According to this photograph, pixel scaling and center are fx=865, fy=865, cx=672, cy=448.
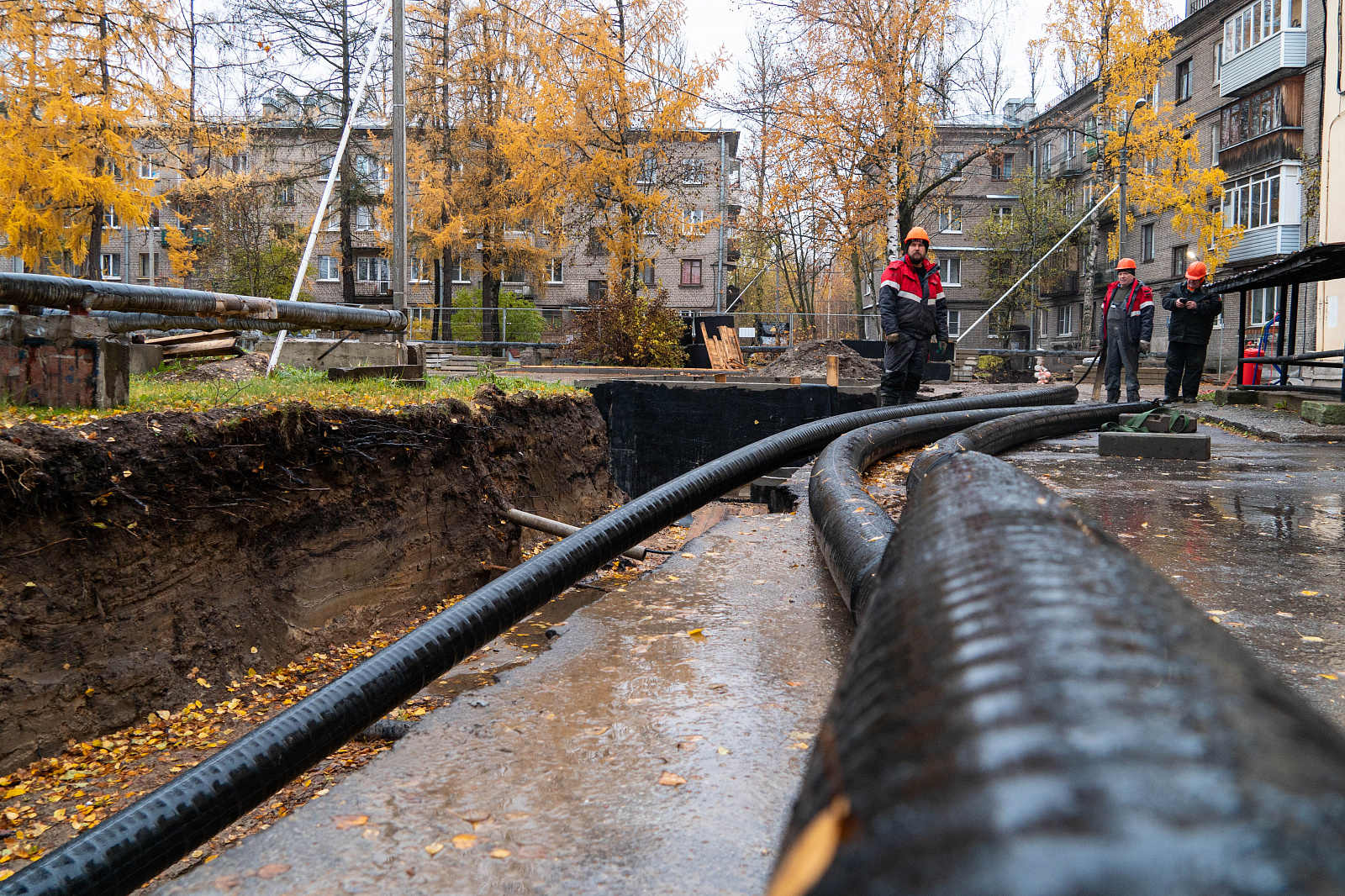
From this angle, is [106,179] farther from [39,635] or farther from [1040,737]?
[1040,737]

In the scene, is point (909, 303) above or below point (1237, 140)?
below

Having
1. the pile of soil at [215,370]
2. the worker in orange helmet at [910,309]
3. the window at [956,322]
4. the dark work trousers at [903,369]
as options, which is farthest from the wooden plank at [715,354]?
the window at [956,322]

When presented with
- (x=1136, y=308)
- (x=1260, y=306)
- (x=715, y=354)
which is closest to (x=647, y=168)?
(x=715, y=354)

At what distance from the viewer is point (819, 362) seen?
64.2ft

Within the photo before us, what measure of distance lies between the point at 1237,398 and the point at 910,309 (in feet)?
20.7

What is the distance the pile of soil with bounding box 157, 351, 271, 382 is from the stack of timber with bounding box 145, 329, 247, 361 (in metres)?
0.55

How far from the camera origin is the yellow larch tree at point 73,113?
1479cm

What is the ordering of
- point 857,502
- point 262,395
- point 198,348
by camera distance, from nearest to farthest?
point 857,502 < point 262,395 < point 198,348

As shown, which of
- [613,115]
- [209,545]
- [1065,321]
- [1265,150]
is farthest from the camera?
[1065,321]

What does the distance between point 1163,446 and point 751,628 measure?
5.46 metres

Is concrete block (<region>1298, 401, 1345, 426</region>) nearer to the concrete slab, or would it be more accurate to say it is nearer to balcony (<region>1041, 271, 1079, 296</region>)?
the concrete slab

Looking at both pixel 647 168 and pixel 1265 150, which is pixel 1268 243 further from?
pixel 647 168

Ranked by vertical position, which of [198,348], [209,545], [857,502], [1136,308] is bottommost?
[209,545]

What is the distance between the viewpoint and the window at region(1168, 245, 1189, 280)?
34.4 metres
